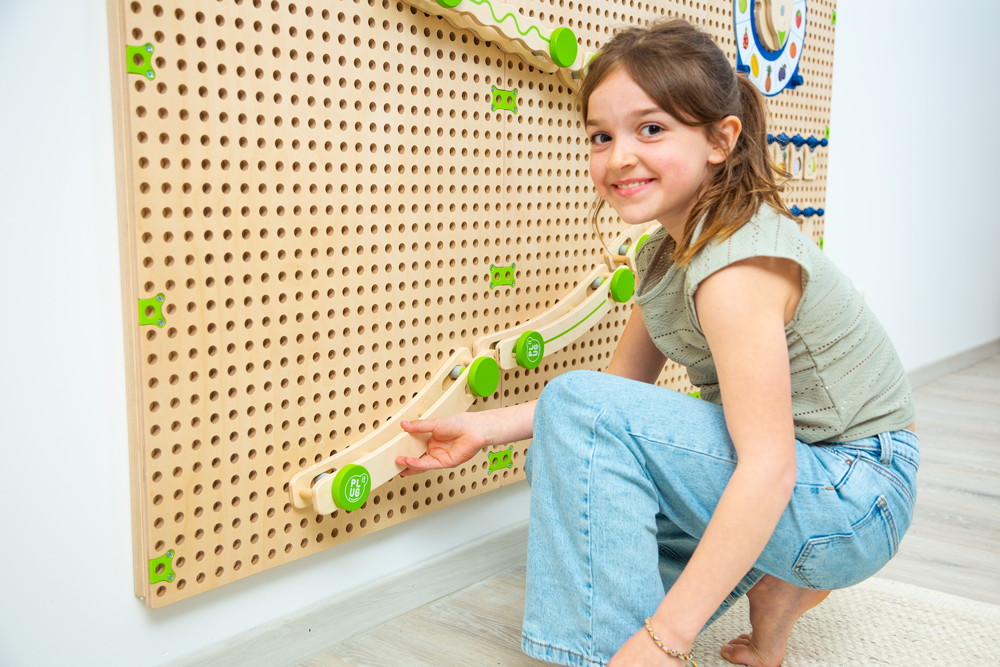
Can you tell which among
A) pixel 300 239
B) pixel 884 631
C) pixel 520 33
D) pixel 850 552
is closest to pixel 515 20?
pixel 520 33

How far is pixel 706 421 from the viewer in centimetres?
93

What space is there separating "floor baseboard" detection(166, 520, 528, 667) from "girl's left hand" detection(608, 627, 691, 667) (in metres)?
0.46

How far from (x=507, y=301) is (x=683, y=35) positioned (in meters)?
0.52

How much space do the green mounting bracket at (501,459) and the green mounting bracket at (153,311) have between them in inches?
24.4

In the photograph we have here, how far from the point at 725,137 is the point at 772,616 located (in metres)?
0.64

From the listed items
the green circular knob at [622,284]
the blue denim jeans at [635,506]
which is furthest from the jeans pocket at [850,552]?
the green circular knob at [622,284]

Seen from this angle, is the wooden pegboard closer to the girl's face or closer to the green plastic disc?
the green plastic disc

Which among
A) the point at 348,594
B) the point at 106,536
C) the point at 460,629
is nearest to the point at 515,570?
the point at 460,629

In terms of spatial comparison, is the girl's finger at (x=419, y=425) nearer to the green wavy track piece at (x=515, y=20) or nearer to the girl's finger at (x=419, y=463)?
the girl's finger at (x=419, y=463)

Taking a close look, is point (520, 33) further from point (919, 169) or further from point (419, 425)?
point (919, 169)

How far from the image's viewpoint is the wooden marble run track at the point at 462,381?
41.0 inches

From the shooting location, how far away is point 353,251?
108 centimetres

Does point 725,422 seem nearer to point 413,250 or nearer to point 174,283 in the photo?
point 413,250

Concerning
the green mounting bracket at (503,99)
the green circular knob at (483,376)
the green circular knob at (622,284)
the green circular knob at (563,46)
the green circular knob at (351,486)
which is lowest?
the green circular knob at (351,486)
